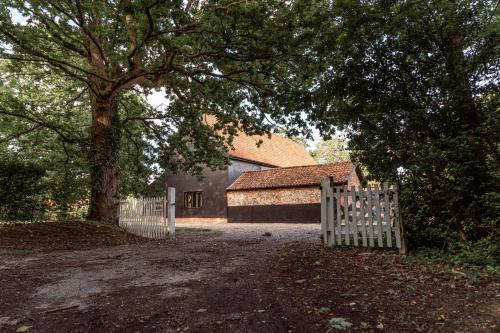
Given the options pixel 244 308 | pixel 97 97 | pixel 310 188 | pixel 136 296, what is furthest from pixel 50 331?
pixel 310 188

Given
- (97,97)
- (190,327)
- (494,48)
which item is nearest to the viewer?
(190,327)

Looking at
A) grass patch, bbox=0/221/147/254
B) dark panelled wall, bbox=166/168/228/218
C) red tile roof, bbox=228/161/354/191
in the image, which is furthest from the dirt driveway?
dark panelled wall, bbox=166/168/228/218

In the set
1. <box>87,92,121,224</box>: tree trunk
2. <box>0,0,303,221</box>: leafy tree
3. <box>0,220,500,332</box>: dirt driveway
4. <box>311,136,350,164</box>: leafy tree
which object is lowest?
<box>0,220,500,332</box>: dirt driveway

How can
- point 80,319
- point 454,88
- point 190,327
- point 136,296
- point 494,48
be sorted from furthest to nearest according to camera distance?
point 454,88 → point 494,48 → point 136,296 → point 80,319 → point 190,327

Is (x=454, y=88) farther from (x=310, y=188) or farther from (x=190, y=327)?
(x=310, y=188)

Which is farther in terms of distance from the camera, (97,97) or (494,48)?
(97,97)

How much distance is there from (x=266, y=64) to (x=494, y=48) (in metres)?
5.85

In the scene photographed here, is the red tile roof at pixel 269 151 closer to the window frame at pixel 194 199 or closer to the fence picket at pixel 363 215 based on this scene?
the window frame at pixel 194 199

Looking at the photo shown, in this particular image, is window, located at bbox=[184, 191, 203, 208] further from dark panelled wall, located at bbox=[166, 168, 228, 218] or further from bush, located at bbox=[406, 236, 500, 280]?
bush, located at bbox=[406, 236, 500, 280]

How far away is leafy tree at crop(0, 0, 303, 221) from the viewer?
7.85 metres

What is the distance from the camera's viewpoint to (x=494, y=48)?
5086 mm

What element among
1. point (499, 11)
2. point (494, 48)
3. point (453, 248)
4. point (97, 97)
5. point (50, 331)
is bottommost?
point (50, 331)

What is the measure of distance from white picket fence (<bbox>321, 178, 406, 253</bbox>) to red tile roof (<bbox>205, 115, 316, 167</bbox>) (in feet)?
60.0

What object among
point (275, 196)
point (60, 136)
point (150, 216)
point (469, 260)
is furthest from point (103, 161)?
point (275, 196)
